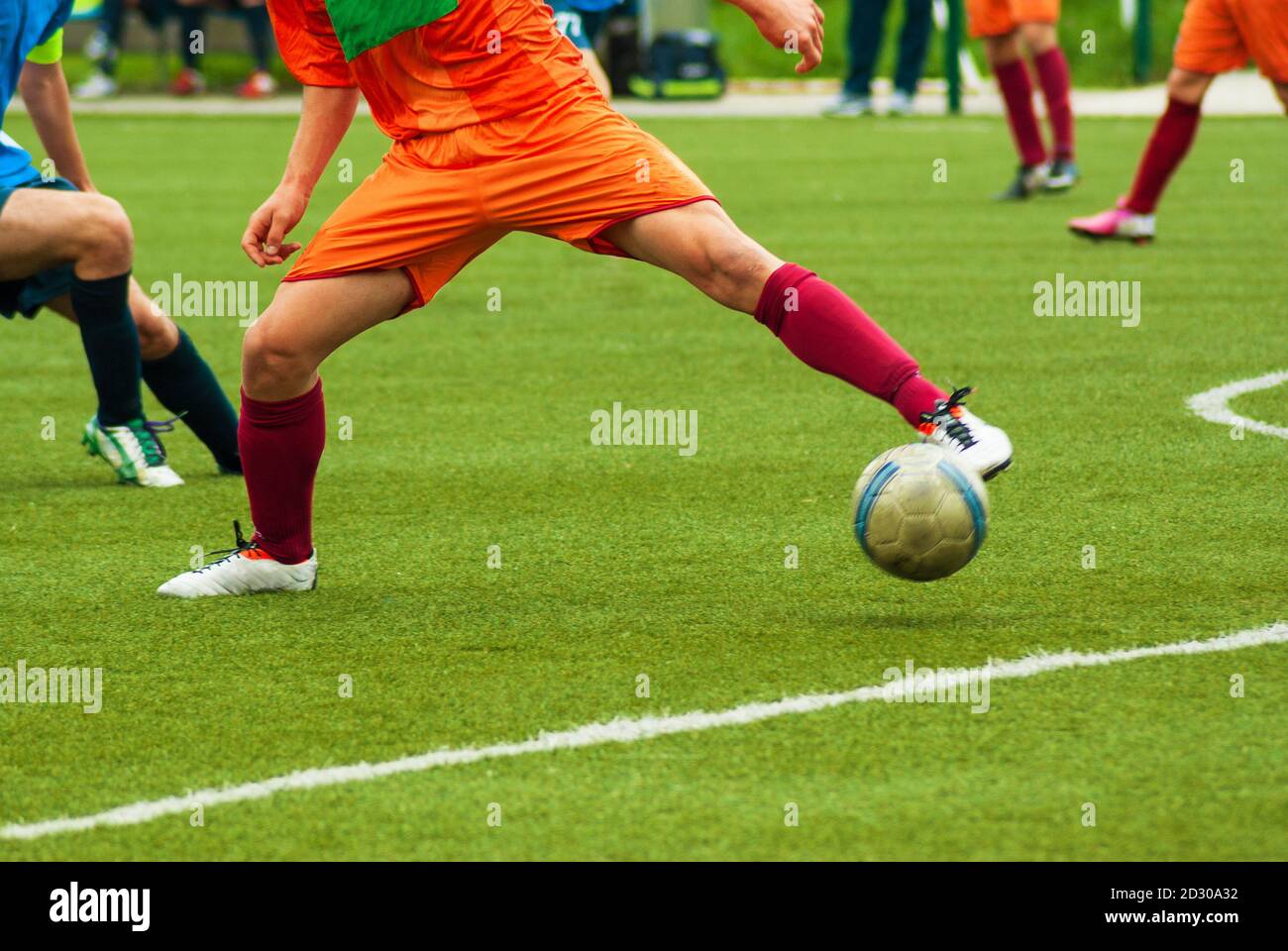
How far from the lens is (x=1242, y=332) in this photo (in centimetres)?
A: 830

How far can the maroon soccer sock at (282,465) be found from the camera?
483 cm

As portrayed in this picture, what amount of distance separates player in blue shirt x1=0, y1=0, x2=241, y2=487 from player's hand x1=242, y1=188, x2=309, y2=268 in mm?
1289

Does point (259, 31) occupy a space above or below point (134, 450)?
below

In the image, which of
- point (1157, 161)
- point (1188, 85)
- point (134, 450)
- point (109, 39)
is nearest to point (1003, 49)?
point (1157, 161)

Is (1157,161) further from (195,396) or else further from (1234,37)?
(195,396)

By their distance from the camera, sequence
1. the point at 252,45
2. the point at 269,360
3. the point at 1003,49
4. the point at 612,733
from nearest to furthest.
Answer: the point at 612,733 < the point at 269,360 < the point at 1003,49 < the point at 252,45

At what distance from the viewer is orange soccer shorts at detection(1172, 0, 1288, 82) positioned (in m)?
9.36

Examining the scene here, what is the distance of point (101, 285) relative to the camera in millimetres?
5984

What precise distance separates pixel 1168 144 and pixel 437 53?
6.41 metres

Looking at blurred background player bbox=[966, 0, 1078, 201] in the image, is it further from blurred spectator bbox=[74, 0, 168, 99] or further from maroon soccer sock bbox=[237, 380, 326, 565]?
blurred spectator bbox=[74, 0, 168, 99]

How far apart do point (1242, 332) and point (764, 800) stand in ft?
17.6

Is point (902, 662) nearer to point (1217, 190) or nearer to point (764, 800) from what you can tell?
point (764, 800)
